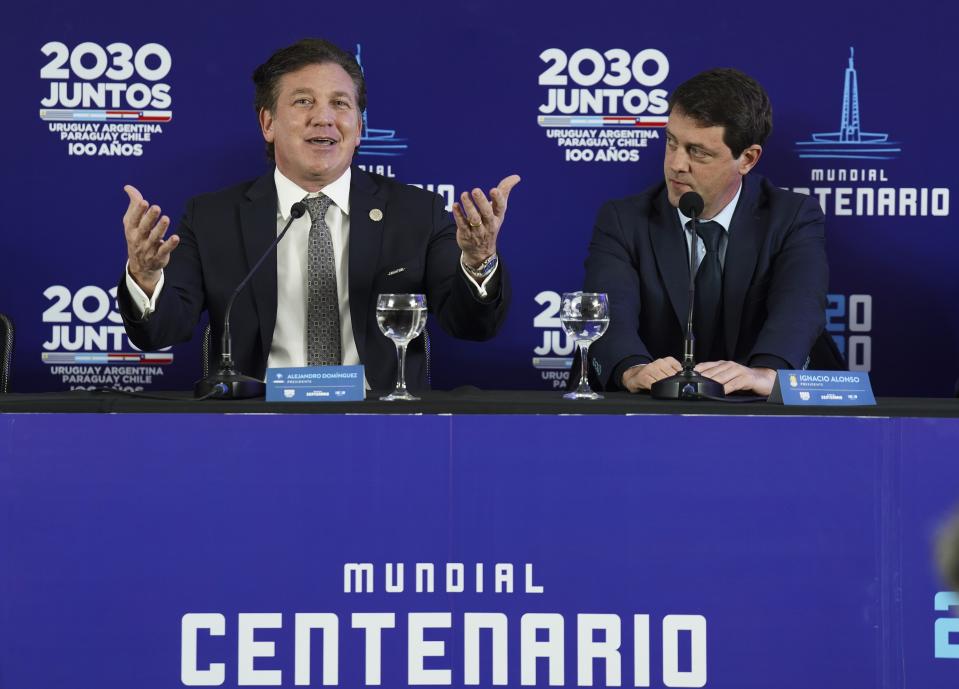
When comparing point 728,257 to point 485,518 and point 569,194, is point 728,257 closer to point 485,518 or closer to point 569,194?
point 569,194

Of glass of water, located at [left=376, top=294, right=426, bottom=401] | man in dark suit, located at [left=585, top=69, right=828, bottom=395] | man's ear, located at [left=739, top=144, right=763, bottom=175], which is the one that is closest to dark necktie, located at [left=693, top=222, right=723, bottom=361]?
man in dark suit, located at [left=585, top=69, right=828, bottom=395]

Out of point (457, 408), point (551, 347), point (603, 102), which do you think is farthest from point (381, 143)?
point (457, 408)

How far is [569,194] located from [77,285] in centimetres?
151

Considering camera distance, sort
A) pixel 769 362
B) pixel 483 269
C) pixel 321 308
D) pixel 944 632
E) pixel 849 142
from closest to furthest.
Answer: pixel 944 632, pixel 483 269, pixel 769 362, pixel 321 308, pixel 849 142

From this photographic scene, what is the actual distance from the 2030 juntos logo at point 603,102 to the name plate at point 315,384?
1693mm

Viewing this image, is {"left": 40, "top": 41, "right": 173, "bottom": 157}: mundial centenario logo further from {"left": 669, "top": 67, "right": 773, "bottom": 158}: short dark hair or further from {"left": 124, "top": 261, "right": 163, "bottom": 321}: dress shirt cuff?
{"left": 669, "top": 67, "right": 773, "bottom": 158}: short dark hair

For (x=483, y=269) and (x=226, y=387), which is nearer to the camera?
(x=226, y=387)

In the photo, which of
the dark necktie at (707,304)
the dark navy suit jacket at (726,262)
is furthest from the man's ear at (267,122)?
the dark necktie at (707,304)

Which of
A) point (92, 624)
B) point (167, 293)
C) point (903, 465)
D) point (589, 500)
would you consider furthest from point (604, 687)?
point (167, 293)

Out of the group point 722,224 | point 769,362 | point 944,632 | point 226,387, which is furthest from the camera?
point 722,224

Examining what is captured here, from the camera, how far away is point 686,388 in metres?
2.05

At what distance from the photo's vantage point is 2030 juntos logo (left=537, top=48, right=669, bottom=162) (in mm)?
3455

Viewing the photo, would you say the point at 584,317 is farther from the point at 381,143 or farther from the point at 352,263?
the point at 381,143

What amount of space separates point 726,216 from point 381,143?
1084mm
